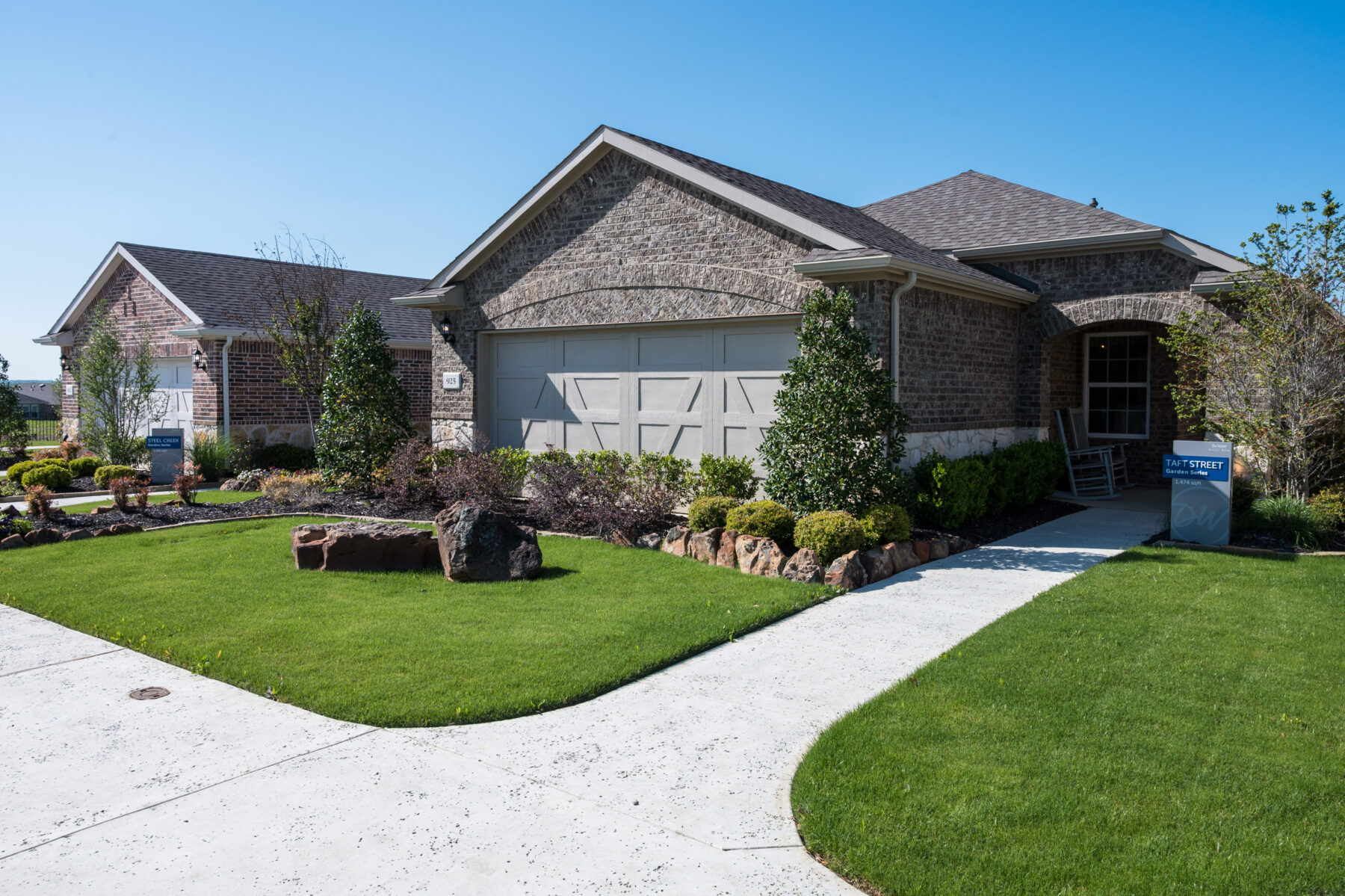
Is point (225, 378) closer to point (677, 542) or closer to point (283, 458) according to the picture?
point (283, 458)

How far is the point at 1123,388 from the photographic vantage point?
1670cm

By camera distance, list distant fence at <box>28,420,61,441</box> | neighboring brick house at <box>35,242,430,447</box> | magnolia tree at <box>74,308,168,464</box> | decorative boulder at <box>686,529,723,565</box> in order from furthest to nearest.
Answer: distant fence at <box>28,420,61,441</box>, magnolia tree at <box>74,308,168,464</box>, neighboring brick house at <box>35,242,430,447</box>, decorative boulder at <box>686,529,723,565</box>

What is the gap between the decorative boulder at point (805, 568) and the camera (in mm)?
8867

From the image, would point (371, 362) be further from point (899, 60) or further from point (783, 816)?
point (783, 816)

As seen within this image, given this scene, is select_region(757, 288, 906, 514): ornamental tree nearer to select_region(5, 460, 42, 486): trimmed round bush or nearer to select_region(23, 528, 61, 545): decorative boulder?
select_region(23, 528, 61, 545): decorative boulder

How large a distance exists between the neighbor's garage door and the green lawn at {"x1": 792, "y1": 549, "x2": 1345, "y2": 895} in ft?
17.7

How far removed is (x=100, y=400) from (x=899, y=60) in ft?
56.5

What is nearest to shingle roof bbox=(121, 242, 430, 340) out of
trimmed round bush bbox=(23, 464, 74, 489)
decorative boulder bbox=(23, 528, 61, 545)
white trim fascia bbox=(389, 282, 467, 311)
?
trimmed round bush bbox=(23, 464, 74, 489)

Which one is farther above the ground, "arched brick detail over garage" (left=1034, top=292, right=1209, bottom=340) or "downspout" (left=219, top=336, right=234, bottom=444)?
"arched brick detail over garage" (left=1034, top=292, right=1209, bottom=340)

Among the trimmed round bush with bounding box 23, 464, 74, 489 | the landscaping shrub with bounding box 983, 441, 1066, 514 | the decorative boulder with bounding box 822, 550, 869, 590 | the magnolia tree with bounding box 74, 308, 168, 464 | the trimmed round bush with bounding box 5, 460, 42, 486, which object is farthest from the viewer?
the magnolia tree with bounding box 74, 308, 168, 464

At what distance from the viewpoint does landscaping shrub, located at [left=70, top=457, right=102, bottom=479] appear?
59.8 ft

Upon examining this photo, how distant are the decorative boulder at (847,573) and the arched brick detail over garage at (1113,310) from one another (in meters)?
7.35

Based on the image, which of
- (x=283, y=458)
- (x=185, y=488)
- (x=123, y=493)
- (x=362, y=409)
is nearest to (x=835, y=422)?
(x=362, y=409)

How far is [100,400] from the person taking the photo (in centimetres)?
1905
